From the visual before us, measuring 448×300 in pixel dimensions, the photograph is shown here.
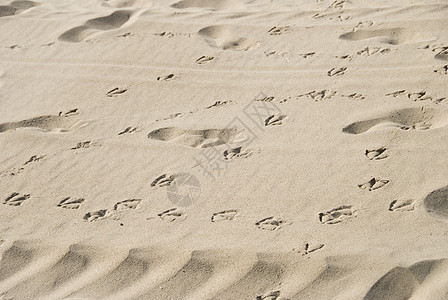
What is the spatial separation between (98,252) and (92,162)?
89cm

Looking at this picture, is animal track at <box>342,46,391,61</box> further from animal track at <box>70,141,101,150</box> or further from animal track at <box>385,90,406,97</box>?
animal track at <box>70,141,101,150</box>

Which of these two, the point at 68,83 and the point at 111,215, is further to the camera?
the point at 68,83

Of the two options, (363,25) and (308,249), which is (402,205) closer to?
(308,249)

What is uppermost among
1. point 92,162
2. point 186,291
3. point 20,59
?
point 20,59

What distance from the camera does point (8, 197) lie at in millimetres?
4176

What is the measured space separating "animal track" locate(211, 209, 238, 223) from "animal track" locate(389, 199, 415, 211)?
2.83 feet

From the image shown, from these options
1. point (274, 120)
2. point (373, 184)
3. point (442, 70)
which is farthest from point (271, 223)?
point (442, 70)

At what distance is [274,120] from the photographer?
14.7 feet

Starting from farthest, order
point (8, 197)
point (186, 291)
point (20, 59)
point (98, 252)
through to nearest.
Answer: point (20, 59) < point (8, 197) < point (98, 252) < point (186, 291)

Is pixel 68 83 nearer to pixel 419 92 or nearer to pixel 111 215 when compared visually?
pixel 111 215

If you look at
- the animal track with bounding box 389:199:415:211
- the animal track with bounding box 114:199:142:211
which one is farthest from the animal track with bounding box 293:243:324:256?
the animal track with bounding box 114:199:142:211

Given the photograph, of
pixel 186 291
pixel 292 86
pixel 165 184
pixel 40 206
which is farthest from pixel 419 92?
pixel 40 206

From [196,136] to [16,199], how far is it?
122 centimetres

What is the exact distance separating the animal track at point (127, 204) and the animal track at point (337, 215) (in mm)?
1090
